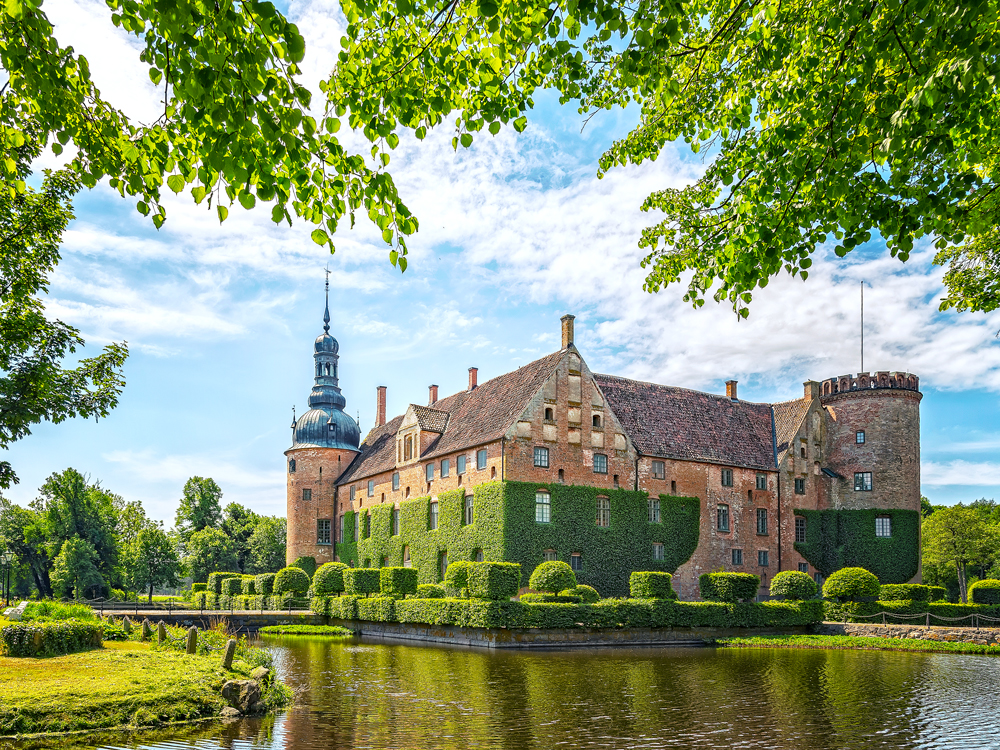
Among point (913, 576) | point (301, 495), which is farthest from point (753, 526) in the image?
point (301, 495)

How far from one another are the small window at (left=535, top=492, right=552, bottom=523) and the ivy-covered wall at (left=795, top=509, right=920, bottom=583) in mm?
16604

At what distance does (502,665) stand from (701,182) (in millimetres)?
16295

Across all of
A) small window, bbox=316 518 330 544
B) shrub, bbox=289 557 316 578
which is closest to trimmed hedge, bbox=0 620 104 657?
shrub, bbox=289 557 316 578

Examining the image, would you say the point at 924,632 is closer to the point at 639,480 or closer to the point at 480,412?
the point at 639,480

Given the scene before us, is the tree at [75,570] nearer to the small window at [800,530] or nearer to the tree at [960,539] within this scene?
the small window at [800,530]

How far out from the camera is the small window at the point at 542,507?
125 feet

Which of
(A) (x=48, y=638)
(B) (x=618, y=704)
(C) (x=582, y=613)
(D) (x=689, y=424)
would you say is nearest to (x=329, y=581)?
(C) (x=582, y=613)

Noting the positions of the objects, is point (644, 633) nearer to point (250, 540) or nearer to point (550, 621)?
point (550, 621)

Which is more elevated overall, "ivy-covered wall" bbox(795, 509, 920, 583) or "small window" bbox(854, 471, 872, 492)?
"small window" bbox(854, 471, 872, 492)

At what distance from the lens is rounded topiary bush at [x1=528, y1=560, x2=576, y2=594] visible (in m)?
31.5

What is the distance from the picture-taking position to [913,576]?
44.0 m

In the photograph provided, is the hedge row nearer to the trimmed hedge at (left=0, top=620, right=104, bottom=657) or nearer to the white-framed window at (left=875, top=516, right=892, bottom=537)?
the white-framed window at (left=875, top=516, right=892, bottom=537)

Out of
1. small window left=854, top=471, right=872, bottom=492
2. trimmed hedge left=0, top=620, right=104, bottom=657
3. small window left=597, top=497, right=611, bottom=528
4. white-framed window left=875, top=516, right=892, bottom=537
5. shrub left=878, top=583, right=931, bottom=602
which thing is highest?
small window left=854, top=471, right=872, bottom=492

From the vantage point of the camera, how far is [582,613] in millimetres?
30094
